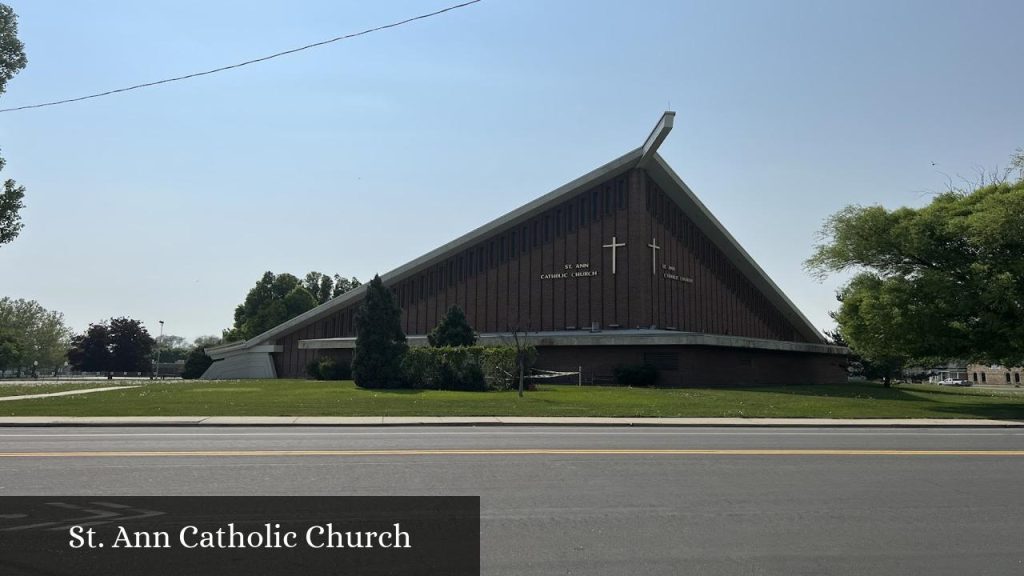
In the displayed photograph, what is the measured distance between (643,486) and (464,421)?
30.3 feet

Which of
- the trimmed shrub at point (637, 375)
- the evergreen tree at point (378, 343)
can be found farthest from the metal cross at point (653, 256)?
the evergreen tree at point (378, 343)

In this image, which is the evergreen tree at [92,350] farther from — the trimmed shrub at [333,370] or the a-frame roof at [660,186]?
the trimmed shrub at [333,370]

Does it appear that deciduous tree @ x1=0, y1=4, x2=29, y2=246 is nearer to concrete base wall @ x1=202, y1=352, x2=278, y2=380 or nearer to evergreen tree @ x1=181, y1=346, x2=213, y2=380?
concrete base wall @ x1=202, y1=352, x2=278, y2=380

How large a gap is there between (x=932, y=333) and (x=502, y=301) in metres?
26.2

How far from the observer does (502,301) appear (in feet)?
155

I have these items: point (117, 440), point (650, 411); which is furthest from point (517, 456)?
point (650, 411)

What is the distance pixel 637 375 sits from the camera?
3697 cm

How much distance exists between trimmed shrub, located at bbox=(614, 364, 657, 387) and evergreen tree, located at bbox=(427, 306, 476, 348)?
27.0 ft

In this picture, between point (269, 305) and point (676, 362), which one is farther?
point (269, 305)

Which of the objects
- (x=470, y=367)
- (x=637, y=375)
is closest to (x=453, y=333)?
(x=470, y=367)

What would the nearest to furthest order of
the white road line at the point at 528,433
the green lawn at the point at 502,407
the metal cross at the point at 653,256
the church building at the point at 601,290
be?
the white road line at the point at 528,433 < the green lawn at the point at 502,407 < the church building at the point at 601,290 < the metal cross at the point at 653,256

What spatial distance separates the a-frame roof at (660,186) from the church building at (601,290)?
0.09m

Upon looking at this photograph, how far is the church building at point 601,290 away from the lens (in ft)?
132

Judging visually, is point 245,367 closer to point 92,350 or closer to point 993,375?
point 92,350
